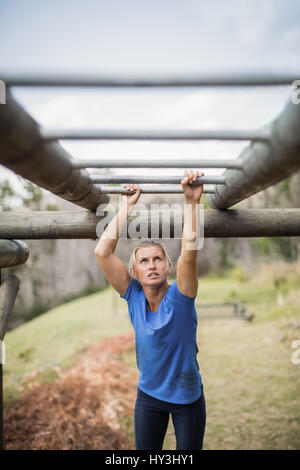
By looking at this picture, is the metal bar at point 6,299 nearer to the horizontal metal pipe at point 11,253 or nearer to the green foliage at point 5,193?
the horizontal metal pipe at point 11,253

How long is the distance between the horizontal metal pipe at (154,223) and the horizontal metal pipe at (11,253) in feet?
0.75

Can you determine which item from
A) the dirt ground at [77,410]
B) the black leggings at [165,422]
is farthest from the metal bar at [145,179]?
the dirt ground at [77,410]

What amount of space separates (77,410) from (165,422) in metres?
2.82

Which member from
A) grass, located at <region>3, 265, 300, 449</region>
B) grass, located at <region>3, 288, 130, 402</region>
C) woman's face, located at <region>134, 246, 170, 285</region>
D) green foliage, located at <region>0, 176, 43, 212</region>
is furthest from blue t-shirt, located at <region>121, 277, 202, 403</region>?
green foliage, located at <region>0, 176, 43, 212</region>

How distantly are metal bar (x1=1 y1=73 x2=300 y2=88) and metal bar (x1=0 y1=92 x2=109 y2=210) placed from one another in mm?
69

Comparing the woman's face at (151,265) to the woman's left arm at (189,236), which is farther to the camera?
the woman's face at (151,265)

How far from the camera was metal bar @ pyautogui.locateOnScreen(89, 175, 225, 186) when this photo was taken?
1423 millimetres

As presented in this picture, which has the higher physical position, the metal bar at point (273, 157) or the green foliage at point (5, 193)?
the green foliage at point (5, 193)

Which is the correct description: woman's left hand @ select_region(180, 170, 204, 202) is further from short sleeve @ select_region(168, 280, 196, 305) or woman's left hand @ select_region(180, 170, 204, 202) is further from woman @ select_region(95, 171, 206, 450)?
short sleeve @ select_region(168, 280, 196, 305)

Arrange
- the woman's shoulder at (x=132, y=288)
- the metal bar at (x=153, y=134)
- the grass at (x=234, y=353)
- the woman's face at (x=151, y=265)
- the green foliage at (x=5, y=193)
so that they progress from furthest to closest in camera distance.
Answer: the green foliage at (x=5, y=193) → the grass at (x=234, y=353) → the woman's shoulder at (x=132, y=288) → the woman's face at (x=151, y=265) → the metal bar at (x=153, y=134)

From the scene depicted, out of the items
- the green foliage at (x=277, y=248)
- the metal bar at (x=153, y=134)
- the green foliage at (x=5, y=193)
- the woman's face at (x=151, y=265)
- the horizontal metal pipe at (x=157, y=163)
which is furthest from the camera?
the green foliage at (x=277, y=248)

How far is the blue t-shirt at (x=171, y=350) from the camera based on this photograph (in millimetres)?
1730
